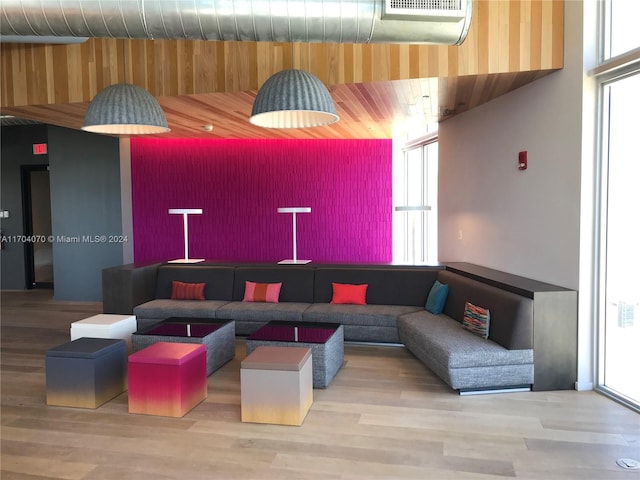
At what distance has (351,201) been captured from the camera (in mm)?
8062

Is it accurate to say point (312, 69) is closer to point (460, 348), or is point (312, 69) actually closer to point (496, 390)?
point (460, 348)

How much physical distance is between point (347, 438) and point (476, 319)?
1719 mm

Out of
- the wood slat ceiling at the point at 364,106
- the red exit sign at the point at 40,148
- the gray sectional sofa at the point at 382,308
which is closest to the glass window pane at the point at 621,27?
the wood slat ceiling at the point at 364,106

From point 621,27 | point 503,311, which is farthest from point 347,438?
point 621,27

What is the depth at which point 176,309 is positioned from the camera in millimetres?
5473

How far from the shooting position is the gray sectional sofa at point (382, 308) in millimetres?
3717

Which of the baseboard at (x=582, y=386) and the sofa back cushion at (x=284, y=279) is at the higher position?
A: the sofa back cushion at (x=284, y=279)

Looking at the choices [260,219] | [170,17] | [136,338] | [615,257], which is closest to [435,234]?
[260,219]

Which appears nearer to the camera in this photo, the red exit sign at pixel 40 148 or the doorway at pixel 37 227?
the red exit sign at pixel 40 148

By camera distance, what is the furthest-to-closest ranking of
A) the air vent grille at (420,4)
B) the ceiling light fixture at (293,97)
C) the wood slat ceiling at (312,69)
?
the wood slat ceiling at (312,69) < the ceiling light fixture at (293,97) < the air vent grille at (420,4)

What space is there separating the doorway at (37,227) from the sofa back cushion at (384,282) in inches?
250

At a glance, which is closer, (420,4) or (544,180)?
(420,4)

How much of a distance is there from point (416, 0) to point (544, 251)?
8.19 ft

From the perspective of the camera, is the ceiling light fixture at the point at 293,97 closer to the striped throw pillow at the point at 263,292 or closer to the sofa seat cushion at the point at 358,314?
the sofa seat cushion at the point at 358,314
